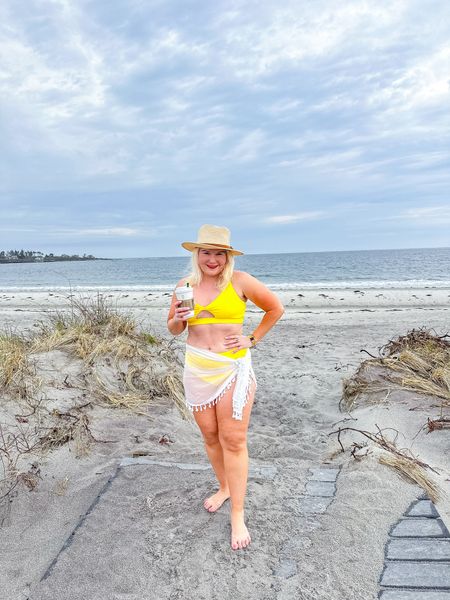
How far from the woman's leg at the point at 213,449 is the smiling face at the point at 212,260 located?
2.76 ft

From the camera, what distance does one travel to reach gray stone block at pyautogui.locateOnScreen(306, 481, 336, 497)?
3.47m

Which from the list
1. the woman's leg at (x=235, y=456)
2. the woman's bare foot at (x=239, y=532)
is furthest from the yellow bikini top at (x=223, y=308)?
the woman's bare foot at (x=239, y=532)

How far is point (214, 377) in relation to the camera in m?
3.00

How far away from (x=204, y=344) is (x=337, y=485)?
4.94ft

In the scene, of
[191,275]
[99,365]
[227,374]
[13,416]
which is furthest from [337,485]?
[99,365]

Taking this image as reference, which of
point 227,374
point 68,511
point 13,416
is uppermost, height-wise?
point 227,374

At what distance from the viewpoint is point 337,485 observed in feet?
11.7

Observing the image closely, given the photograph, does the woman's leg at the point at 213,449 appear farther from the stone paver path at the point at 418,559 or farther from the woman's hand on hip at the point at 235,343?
the stone paver path at the point at 418,559

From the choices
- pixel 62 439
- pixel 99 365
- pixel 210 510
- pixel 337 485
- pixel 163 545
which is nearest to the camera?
pixel 163 545

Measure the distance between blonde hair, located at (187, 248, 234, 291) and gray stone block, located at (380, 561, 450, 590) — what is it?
5.98ft

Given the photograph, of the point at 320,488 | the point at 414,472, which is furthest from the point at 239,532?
the point at 414,472

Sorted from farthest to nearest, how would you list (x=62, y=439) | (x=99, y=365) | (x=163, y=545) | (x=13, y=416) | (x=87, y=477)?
(x=99, y=365)
(x=13, y=416)
(x=62, y=439)
(x=87, y=477)
(x=163, y=545)

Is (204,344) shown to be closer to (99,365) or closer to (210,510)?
(210,510)

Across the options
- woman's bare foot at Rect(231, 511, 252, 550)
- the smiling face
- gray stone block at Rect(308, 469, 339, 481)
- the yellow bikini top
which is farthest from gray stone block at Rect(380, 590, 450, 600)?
the smiling face
